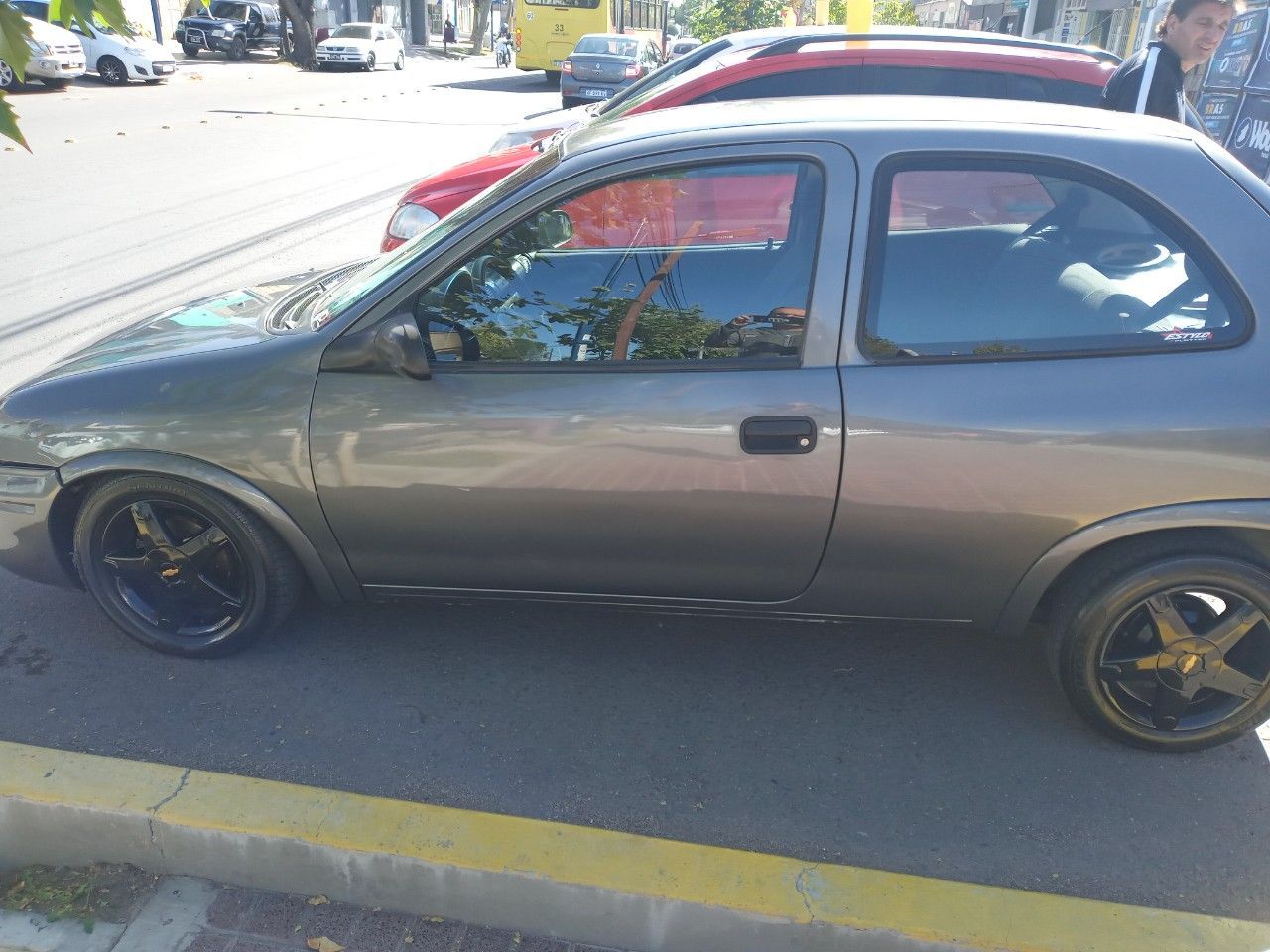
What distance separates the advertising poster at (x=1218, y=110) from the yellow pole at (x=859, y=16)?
2.92 m

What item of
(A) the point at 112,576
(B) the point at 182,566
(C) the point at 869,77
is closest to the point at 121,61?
(C) the point at 869,77

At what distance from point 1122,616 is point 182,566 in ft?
9.09

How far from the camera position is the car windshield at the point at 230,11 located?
3397 cm

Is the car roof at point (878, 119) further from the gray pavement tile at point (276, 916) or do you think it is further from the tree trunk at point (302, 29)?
the tree trunk at point (302, 29)

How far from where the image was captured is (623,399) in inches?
107

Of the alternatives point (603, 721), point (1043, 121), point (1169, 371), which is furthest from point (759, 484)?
point (1043, 121)

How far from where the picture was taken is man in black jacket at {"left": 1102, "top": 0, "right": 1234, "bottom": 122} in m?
4.38

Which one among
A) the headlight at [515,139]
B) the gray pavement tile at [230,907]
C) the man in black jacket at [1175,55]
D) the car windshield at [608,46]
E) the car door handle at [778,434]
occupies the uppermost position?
the man in black jacket at [1175,55]

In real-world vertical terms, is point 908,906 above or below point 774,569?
below

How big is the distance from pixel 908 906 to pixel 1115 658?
0.98 m

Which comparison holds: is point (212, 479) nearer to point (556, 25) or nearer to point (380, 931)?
point (380, 931)

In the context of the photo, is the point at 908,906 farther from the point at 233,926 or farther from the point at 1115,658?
the point at 233,926

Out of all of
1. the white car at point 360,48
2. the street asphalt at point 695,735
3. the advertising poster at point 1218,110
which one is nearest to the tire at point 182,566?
the street asphalt at point 695,735

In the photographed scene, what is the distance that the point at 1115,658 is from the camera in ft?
9.15
